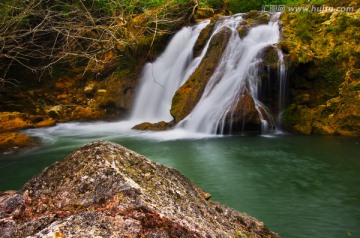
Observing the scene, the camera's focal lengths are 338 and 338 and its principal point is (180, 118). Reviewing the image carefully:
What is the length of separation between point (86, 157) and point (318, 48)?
10239mm

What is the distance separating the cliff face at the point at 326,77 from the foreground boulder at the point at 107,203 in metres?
8.47

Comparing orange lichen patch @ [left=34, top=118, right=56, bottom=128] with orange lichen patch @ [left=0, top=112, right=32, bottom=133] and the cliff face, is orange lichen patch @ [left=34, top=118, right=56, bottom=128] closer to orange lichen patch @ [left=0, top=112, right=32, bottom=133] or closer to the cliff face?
orange lichen patch @ [left=0, top=112, right=32, bottom=133]

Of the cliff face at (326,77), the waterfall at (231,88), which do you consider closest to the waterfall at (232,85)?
the waterfall at (231,88)

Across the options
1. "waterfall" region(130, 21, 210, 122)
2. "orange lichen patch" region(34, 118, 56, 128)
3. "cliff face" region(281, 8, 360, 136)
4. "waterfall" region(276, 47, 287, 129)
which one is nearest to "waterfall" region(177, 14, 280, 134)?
"waterfall" region(276, 47, 287, 129)

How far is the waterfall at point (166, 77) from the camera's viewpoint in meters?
13.4

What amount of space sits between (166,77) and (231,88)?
13.4ft

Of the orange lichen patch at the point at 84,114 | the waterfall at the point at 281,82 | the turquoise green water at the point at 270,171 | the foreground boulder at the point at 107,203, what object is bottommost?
the turquoise green water at the point at 270,171

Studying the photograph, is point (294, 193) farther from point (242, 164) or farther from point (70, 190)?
point (70, 190)

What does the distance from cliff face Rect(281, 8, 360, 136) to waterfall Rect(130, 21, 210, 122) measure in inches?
156

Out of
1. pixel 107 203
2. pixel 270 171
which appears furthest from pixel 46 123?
pixel 107 203

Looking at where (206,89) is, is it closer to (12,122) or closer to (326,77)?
(326,77)

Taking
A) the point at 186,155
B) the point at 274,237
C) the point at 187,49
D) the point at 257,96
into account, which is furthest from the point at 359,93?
the point at 274,237

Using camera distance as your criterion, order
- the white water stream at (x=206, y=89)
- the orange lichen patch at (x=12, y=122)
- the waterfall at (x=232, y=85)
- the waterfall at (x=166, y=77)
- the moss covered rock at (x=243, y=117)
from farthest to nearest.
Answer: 1. the waterfall at (x=166, y=77)
2. the orange lichen patch at (x=12, y=122)
3. the white water stream at (x=206, y=89)
4. the waterfall at (x=232, y=85)
5. the moss covered rock at (x=243, y=117)

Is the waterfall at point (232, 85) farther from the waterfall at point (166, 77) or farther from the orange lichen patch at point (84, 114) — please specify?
the orange lichen patch at point (84, 114)
